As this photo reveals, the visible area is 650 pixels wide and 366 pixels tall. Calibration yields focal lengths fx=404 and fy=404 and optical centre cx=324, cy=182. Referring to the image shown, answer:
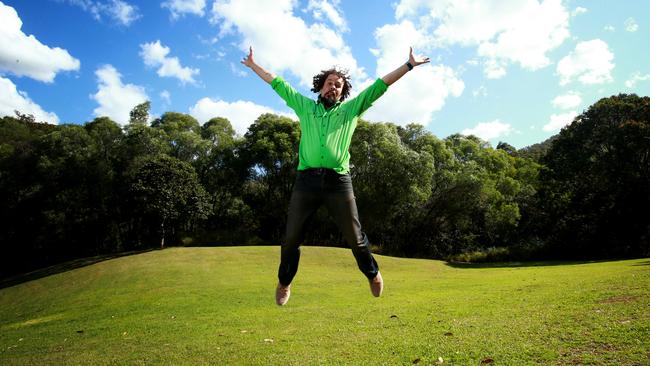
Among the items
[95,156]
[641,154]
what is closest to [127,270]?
[95,156]

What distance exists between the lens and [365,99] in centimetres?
459

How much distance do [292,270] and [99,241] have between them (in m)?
42.9

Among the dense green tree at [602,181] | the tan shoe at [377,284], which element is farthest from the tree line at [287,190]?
the tan shoe at [377,284]

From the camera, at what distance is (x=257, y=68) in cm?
523

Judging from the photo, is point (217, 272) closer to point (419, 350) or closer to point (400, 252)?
point (419, 350)

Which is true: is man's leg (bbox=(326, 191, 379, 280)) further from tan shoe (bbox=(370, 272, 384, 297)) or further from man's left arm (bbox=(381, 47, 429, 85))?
man's left arm (bbox=(381, 47, 429, 85))

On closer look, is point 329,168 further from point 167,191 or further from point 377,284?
point 167,191

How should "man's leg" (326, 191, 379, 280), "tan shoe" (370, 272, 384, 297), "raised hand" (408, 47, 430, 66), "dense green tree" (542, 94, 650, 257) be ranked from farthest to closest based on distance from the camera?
"dense green tree" (542, 94, 650, 257), "tan shoe" (370, 272, 384, 297), "raised hand" (408, 47, 430, 66), "man's leg" (326, 191, 379, 280)

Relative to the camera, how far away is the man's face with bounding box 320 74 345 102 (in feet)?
15.7

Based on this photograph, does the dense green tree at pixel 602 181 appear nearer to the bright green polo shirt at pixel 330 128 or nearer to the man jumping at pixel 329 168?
the man jumping at pixel 329 168

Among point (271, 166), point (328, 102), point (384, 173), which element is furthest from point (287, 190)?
point (328, 102)

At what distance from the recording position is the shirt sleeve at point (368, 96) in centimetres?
457

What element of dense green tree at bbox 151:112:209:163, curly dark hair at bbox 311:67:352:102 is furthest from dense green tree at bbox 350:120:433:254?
curly dark hair at bbox 311:67:352:102

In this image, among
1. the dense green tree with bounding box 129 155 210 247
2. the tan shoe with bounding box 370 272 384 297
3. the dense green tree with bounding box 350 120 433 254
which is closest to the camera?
the tan shoe with bounding box 370 272 384 297
